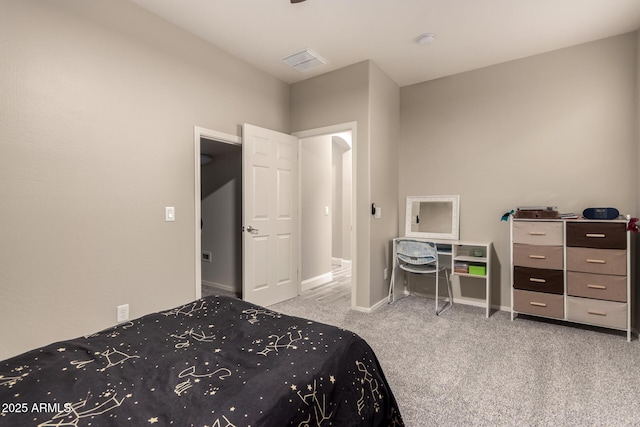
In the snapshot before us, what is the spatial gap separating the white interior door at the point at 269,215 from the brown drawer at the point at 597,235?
2817 millimetres

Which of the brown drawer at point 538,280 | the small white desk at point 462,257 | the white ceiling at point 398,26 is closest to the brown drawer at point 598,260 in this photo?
the brown drawer at point 538,280

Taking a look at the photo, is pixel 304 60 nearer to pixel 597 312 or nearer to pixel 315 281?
pixel 315 281

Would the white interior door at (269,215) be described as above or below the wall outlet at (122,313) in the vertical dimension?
above

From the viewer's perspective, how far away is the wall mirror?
3.72 metres

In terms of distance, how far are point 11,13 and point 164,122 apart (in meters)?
1.04

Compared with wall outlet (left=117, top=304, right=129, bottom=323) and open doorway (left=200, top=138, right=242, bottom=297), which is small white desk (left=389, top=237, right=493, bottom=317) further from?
wall outlet (left=117, top=304, right=129, bottom=323)

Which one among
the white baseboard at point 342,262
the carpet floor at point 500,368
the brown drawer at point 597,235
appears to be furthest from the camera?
the white baseboard at point 342,262

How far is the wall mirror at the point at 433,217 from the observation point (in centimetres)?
372

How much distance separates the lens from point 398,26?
276cm

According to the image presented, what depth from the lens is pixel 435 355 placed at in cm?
239

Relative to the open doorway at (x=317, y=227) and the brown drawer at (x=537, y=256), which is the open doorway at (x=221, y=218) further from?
the brown drawer at (x=537, y=256)

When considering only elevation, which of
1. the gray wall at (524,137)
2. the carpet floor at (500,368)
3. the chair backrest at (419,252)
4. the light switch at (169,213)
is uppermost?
the gray wall at (524,137)

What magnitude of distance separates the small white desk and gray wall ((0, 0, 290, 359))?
2.26 meters

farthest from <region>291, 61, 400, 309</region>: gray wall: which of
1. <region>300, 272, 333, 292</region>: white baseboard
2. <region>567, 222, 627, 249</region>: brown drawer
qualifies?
<region>567, 222, 627, 249</region>: brown drawer
